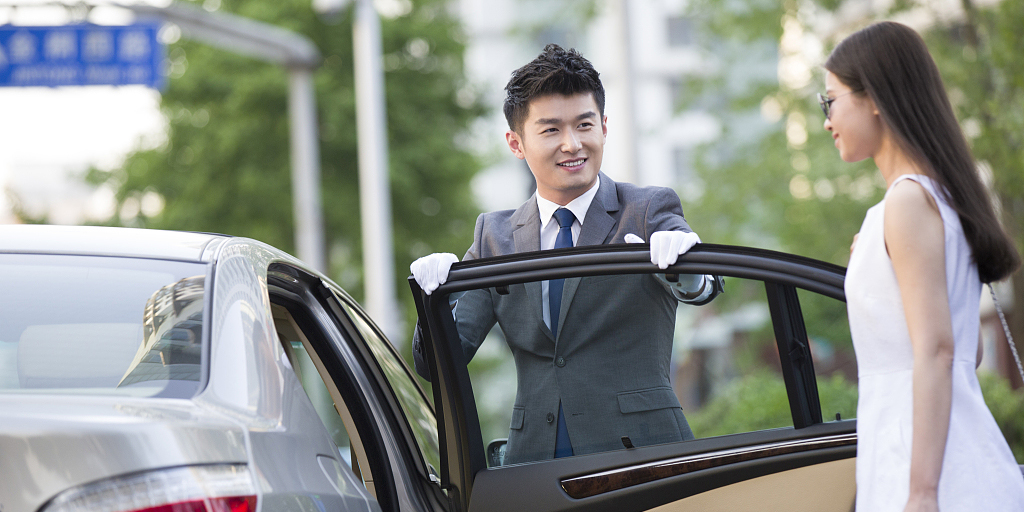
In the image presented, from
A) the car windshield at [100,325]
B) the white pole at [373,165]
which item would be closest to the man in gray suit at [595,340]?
the car windshield at [100,325]

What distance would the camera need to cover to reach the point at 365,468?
9.27 ft

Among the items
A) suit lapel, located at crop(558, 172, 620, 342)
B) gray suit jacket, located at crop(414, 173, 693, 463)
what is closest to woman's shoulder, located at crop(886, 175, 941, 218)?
gray suit jacket, located at crop(414, 173, 693, 463)

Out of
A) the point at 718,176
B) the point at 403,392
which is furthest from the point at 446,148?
the point at 403,392

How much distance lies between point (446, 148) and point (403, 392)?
12043mm

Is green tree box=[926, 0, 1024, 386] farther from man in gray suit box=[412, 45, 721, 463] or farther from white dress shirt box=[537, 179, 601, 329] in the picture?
man in gray suit box=[412, 45, 721, 463]

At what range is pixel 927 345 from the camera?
179cm

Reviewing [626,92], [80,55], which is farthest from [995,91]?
Result: [80,55]

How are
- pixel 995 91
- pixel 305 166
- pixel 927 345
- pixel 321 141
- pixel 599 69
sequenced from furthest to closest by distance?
pixel 599 69 < pixel 321 141 < pixel 305 166 < pixel 995 91 < pixel 927 345

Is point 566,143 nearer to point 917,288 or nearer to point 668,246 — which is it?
point 668,246

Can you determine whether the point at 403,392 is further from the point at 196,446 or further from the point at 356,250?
the point at 356,250

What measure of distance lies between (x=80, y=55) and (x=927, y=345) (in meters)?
9.53

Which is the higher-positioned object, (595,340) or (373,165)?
(373,165)

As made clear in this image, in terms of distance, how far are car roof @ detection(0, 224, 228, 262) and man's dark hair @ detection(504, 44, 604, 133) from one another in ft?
3.21

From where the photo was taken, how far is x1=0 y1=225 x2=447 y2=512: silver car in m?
1.52
